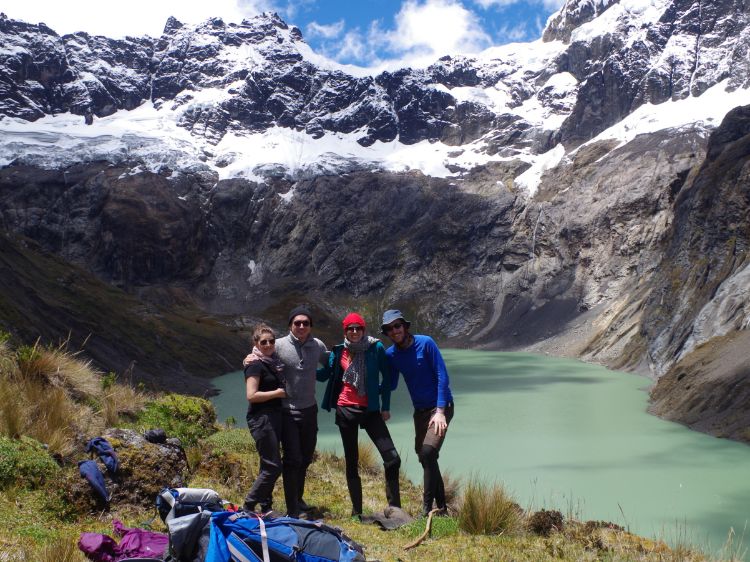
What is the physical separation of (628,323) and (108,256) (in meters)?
92.4

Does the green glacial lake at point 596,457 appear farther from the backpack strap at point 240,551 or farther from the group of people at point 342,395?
the backpack strap at point 240,551

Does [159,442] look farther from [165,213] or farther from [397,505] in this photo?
[165,213]

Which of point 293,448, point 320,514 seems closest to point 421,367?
point 293,448

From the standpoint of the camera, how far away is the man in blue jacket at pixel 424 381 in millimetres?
7730

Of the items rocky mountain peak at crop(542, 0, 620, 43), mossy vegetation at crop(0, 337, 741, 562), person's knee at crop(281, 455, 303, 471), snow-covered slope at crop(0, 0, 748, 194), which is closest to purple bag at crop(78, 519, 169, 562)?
mossy vegetation at crop(0, 337, 741, 562)

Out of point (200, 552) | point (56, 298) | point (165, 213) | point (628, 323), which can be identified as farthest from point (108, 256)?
point (200, 552)

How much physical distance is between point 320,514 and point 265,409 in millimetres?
2142

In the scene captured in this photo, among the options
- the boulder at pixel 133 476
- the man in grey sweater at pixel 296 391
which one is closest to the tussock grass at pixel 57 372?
the boulder at pixel 133 476

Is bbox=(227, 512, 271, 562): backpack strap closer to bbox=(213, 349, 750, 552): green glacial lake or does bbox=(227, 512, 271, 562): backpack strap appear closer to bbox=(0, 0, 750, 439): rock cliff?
bbox=(213, 349, 750, 552): green glacial lake

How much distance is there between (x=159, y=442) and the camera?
823 centimetres

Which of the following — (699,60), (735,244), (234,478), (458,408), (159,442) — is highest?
(699,60)

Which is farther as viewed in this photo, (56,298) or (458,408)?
(56,298)

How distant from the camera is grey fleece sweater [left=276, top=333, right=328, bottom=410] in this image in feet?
25.1

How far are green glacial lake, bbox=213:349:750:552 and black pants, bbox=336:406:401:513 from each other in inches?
108
